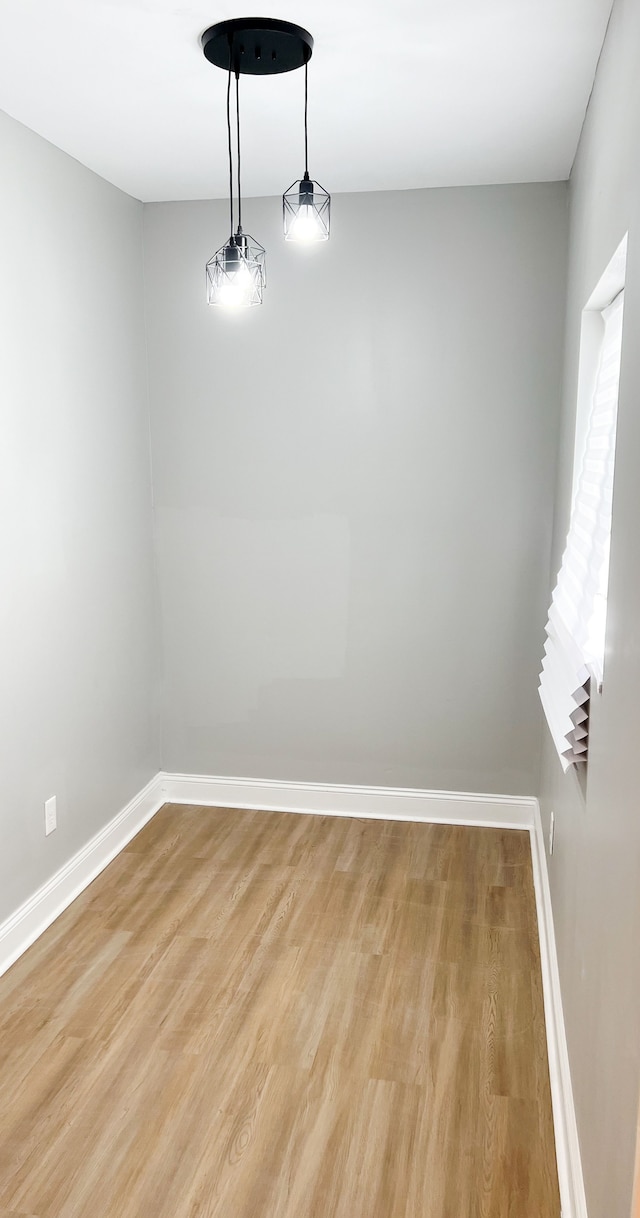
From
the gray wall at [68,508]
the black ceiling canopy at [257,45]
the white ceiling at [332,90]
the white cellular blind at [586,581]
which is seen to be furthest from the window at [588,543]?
the gray wall at [68,508]

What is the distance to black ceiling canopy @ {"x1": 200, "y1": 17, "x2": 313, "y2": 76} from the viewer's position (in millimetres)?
2150

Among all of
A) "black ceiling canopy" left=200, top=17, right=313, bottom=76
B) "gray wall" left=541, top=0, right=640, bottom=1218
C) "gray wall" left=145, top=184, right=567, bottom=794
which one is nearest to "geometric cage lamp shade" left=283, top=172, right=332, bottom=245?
"black ceiling canopy" left=200, top=17, right=313, bottom=76

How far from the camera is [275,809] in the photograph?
4.00 m

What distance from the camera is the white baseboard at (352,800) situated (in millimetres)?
3820

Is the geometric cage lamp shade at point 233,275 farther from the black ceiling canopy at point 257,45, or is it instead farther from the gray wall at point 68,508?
the gray wall at point 68,508

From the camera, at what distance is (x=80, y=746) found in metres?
3.27

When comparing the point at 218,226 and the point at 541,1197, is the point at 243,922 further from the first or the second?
the point at 218,226

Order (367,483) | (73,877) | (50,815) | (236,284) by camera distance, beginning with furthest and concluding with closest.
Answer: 1. (367,483)
2. (73,877)
3. (50,815)
4. (236,284)

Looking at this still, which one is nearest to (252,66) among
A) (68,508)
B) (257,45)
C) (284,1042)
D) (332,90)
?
(257,45)

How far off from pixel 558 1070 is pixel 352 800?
177cm

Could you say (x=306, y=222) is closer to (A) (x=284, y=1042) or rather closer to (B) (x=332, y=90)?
(B) (x=332, y=90)

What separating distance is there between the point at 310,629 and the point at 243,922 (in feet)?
4.15

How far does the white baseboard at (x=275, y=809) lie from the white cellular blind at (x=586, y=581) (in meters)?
0.84

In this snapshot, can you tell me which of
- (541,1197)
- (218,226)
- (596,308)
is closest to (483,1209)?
(541,1197)
